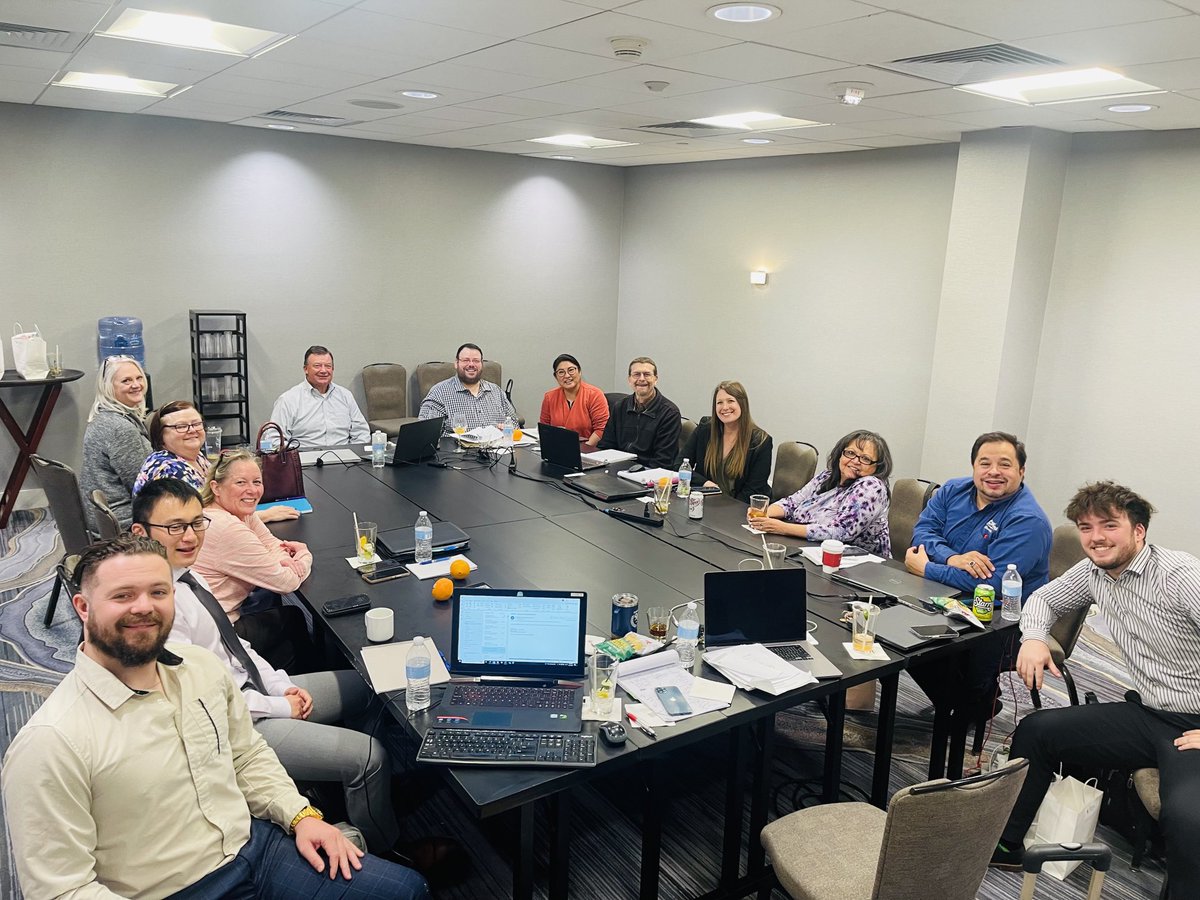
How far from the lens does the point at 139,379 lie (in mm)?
4410

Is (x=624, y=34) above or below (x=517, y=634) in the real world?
above

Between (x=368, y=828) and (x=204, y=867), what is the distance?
2.51 feet

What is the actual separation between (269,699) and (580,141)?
5235mm

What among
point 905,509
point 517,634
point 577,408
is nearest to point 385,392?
point 577,408

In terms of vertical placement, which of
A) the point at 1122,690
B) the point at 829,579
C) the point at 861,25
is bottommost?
the point at 1122,690

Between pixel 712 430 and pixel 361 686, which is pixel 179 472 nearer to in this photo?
pixel 361 686

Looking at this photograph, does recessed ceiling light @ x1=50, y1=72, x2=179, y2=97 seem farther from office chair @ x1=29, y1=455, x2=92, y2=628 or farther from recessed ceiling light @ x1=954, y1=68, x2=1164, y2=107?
recessed ceiling light @ x1=954, y1=68, x2=1164, y2=107

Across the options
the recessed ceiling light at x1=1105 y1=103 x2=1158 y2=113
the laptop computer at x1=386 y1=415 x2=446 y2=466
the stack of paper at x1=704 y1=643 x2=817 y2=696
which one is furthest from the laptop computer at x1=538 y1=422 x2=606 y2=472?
the recessed ceiling light at x1=1105 y1=103 x2=1158 y2=113

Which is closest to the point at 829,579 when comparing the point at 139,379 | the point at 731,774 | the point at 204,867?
the point at 731,774

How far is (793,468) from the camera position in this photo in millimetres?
5031

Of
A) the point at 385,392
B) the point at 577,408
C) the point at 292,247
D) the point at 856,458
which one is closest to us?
the point at 856,458

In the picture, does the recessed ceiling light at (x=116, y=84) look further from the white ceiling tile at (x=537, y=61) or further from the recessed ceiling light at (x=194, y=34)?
the white ceiling tile at (x=537, y=61)

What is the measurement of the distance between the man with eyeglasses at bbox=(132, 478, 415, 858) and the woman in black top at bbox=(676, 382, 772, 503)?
263cm

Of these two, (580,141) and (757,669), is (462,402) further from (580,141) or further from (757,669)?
(757,669)
